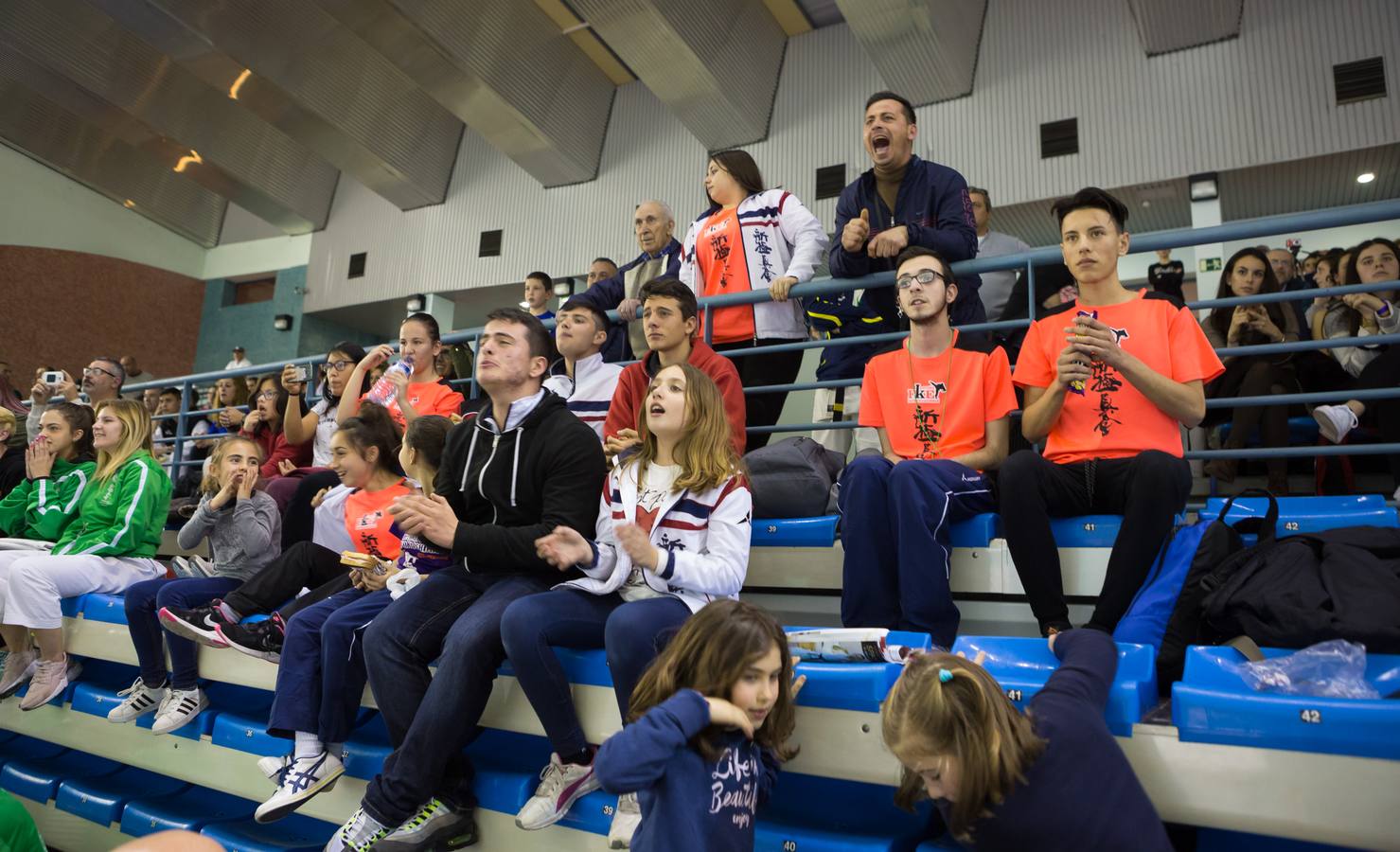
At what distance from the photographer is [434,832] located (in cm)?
228

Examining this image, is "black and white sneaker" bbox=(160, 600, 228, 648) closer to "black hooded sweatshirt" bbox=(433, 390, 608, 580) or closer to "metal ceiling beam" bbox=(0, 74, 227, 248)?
"black hooded sweatshirt" bbox=(433, 390, 608, 580)

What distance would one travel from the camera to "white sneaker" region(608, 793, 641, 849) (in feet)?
6.66

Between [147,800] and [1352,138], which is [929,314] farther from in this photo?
[1352,138]

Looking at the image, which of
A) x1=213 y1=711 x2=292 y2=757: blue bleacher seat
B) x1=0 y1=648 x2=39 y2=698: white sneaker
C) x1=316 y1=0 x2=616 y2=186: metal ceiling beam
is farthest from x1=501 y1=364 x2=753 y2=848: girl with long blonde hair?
x1=316 y1=0 x2=616 y2=186: metal ceiling beam

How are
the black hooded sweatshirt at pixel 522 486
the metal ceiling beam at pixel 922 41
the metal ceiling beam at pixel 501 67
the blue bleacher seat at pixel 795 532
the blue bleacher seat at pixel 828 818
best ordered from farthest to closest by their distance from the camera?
the metal ceiling beam at pixel 501 67
the metal ceiling beam at pixel 922 41
the blue bleacher seat at pixel 795 532
the black hooded sweatshirt at pixel 522 486
the blue bleacher seat at pixel 828 818

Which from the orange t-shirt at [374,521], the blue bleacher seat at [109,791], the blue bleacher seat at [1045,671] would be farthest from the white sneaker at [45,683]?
the blue bleacher seat at [1045,671]

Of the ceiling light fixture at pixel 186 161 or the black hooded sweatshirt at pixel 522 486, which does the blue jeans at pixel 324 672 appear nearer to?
the black hooded sweatshirt at pixel 522 486

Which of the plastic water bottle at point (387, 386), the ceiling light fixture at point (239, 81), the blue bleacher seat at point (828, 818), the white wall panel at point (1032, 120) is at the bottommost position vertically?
the blue bleacher seat at point (828, 818)

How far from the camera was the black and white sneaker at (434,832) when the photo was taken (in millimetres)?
2209

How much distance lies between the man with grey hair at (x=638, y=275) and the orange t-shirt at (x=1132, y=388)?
1.98 m

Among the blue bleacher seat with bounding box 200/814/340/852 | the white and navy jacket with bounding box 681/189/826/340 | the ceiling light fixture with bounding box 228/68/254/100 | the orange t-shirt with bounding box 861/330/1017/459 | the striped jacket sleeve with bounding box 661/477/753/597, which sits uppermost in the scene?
the ceiling light fixture with bounding box 228/68/254/100

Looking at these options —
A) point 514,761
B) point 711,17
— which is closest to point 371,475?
point 514,761

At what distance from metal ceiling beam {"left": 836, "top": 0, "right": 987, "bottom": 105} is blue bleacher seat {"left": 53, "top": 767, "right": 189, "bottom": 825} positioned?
6.34m

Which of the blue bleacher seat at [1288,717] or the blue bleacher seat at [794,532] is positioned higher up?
the blue bleacher seat at [794,532]
